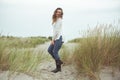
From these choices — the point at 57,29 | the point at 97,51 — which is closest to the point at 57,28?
the point at 57,29

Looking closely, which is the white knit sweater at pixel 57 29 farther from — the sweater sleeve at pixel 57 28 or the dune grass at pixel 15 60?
the dune grass at pixel 15 60

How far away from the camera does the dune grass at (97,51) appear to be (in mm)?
7117

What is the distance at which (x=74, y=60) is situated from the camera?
778 centimetres

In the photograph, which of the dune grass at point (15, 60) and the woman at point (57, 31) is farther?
the woman at point (57, 31)

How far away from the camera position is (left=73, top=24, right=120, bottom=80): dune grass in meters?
7.12

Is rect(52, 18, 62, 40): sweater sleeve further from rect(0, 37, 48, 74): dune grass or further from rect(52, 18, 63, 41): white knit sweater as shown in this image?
rect(0, 37, 48, 74): dune grass

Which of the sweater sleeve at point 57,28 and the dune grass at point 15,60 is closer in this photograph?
the dune grass at point 15,60

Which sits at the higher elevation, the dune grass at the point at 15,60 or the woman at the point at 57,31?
the woman at the point at 57,31

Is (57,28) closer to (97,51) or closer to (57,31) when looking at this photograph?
(57,31)

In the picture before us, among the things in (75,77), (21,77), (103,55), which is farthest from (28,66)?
(103,55)

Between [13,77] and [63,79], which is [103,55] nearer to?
[63,79]

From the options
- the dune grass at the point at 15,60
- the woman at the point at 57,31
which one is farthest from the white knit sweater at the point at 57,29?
the dune grass at the point at 15,60

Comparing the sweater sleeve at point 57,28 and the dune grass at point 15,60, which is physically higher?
the sweater sleeve at point 57,28

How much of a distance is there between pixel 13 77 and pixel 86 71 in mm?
1587
